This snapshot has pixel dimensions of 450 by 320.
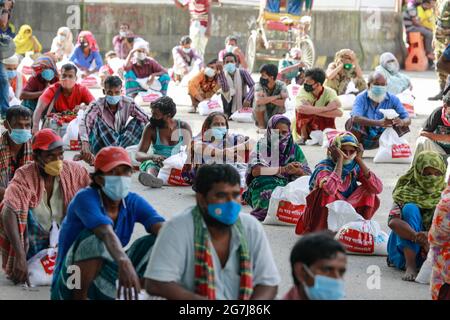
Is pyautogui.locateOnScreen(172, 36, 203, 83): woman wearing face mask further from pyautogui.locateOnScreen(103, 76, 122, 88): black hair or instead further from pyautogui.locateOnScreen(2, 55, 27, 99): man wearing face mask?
pyautogui.locateOnScreen(103, 76, 122, 88): black hair

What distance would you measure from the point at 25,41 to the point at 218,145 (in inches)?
493

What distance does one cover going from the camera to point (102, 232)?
18.7 feet

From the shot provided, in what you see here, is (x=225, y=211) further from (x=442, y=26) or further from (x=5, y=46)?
(x=442, y=26)

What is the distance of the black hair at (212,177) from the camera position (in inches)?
198

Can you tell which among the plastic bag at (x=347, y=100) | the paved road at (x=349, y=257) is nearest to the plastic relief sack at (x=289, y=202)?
the paved road at (x=349, y=257)

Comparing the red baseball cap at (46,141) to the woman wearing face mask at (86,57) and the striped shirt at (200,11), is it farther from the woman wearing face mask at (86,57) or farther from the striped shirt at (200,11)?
the striped shirt at (200,11)

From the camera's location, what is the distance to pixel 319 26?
2341 cm

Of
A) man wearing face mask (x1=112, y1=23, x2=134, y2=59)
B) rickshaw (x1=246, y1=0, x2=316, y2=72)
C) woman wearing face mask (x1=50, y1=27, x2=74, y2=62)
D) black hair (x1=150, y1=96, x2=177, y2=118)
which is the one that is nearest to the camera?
black hair (x1=150, y1=96, x2=177, y2=118)

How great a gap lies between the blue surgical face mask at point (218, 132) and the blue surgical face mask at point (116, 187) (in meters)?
3.91

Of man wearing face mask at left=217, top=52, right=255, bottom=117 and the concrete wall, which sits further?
the concrete wall

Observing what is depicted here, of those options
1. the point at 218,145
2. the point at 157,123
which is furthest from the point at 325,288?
the point at 157,123

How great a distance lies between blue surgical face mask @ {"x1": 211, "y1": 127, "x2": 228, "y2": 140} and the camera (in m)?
9.75

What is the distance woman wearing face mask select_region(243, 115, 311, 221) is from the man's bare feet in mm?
1830

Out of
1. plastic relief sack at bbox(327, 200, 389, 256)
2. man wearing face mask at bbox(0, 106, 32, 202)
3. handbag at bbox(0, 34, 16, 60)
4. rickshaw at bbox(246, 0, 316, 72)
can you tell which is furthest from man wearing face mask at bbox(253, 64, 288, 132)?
rickshaw at bbox(246, 0, 316, 72)
